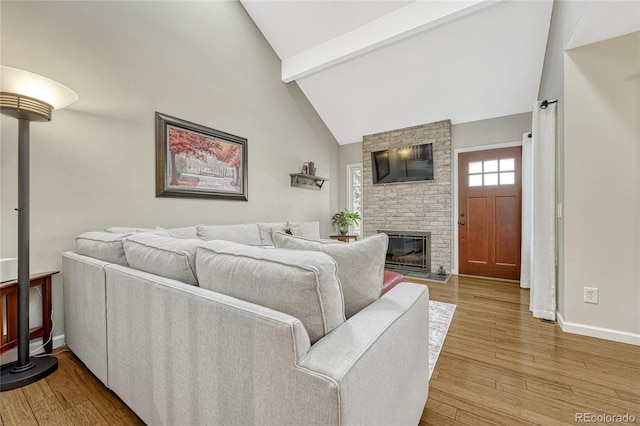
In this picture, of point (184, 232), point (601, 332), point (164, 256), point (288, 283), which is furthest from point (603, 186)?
point (184, 232)

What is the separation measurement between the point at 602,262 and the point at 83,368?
3.94m

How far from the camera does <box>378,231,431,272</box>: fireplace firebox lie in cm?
462

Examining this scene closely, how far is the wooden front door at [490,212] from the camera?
4.01 m

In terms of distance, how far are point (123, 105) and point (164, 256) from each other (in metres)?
2.03

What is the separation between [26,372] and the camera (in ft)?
5.33

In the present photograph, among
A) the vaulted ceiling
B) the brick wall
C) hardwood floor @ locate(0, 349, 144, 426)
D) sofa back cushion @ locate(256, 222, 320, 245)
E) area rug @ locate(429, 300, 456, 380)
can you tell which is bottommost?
area rug @ locate(429, 300, 456, 380)

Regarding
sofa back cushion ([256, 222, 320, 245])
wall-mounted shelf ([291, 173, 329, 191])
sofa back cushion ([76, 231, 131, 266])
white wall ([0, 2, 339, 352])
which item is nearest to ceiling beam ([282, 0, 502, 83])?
white wall ([0, 2, 339, 352])

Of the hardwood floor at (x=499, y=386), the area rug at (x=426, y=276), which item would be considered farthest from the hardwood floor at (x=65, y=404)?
the area rug at (x=426, y=276)

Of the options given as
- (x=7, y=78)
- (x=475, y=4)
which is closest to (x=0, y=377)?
(x=7, y=78)

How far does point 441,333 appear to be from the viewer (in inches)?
89.3

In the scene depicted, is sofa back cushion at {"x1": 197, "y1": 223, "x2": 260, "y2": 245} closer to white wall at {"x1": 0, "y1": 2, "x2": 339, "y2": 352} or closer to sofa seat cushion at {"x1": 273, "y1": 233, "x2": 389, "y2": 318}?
white wall at {"x1": 0, "y1": 2, "x2": 339, "y2": 352}

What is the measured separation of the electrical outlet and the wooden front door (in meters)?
1.86

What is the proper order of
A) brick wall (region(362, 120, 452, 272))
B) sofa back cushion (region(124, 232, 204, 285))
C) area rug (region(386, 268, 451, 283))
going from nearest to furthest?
1. sofa back cushion (region(124, 232, 204, 285))
2. area rug (region(386, 268, 451, 283))
3. brick wall (region(362, 120, 452, 272))

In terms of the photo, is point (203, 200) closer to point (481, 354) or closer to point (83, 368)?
point (83, 368)
